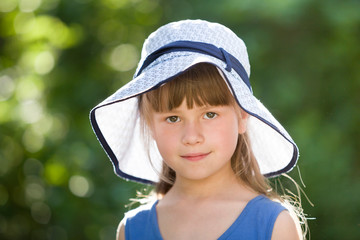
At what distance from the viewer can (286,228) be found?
1992 mm

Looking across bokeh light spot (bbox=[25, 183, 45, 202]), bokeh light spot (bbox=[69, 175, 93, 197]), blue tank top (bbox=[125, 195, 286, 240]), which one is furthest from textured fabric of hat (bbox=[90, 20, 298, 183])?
bokeh light spot (bbox=[25, 183, 45, 202])

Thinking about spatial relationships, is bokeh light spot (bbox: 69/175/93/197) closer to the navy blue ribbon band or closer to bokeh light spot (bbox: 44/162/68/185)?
bokeh light spot (bbox: 44/162/68/185)

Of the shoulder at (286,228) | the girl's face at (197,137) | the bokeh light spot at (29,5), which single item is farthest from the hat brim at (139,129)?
the bokeh light spot at (29,5)

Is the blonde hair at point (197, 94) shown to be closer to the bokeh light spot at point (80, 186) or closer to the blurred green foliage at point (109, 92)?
the blurred green foliage at point (109, 92)

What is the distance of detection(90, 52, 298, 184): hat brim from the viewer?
1935mm

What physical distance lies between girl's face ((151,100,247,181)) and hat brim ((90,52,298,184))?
12 centimetres

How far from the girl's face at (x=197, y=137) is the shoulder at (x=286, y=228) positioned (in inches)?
10.2

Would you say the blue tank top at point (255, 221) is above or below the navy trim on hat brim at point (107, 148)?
below

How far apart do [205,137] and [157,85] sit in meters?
0.24

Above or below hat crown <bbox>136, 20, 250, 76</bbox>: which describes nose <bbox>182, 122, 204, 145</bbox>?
below

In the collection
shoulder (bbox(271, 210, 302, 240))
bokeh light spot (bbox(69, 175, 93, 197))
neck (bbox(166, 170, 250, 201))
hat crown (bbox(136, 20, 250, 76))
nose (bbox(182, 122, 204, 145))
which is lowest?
bokeh light spot (bbox(69, 175, 93, 197))

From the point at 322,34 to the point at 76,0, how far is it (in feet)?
4.71

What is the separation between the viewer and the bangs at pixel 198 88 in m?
2.01

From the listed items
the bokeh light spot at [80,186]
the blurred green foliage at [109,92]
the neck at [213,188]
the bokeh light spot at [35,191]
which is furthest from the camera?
the bokeh light spot at [35,191]
